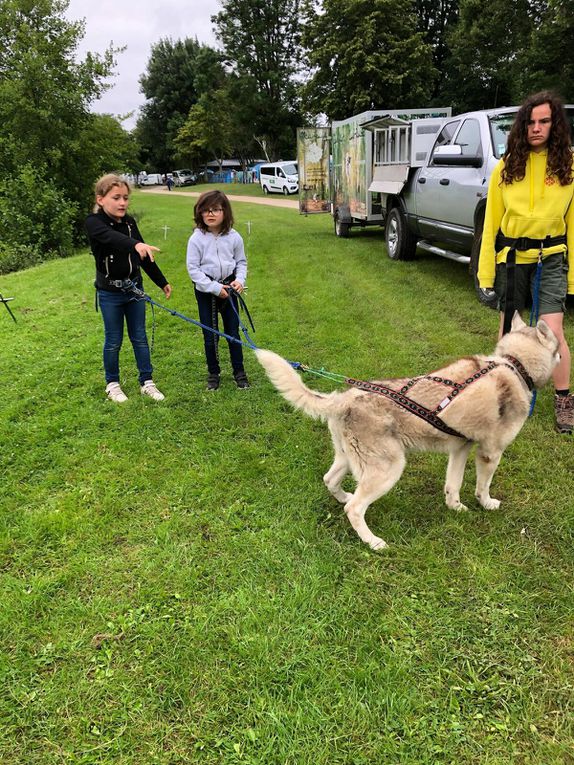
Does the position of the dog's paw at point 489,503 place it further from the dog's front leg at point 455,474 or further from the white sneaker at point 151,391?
the white sneaker at point 151,391

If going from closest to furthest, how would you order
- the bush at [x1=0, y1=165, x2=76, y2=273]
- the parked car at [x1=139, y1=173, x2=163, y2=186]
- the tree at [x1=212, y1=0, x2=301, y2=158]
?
the bush at [x1=0, y1=165, x2=76, y2=273] < the tree at [x1=212, y1=0, x2=301, y2=158] < the parked car at [x1=139, y1=173, x2=163, y2=186]

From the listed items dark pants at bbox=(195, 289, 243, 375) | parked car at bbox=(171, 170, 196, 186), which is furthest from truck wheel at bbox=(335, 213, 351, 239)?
parked car at bbox=(171, 170, 196, 186)

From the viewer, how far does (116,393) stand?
5.19m

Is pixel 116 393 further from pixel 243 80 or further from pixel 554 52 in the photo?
pixel 243 80

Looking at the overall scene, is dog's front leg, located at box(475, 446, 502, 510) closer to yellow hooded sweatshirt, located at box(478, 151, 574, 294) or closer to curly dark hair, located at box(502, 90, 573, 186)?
yellow hooded sweatshirt, located at box(478, 151, 574, 294)

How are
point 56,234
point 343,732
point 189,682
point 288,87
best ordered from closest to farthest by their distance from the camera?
1. point 343,732
2. point 189,682
3. point 56,234
4. point 288,87

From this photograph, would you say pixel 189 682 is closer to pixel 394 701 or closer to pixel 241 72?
pixel 394 701

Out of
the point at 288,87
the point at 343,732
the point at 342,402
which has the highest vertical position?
the point at 288,87

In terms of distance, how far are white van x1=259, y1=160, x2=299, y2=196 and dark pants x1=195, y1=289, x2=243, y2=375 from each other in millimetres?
31764

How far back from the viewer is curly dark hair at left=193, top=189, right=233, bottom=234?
15.3 feet

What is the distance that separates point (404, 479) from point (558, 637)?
4.77 ft

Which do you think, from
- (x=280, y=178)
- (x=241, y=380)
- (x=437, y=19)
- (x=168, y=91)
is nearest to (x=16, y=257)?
(x=241, y=380)

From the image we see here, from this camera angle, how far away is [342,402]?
115 inches

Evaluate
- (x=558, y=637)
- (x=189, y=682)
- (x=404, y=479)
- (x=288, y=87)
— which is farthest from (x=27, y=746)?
(x=288, y=87)
